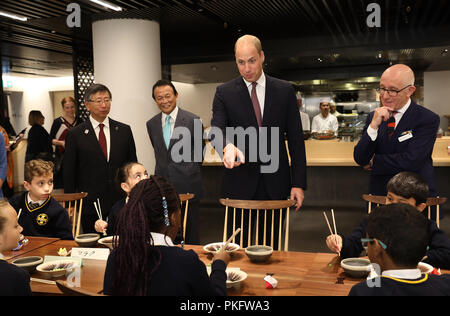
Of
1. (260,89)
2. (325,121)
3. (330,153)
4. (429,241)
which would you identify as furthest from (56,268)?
(325,121)

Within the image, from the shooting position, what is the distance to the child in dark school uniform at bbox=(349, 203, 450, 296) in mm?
1321

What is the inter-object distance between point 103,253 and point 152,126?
1672 millimetres

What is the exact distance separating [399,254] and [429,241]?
76 centimetres

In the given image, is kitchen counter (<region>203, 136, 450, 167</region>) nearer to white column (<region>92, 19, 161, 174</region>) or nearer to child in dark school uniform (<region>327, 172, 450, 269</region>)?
white column (<region>92, 19, 161, 174</region>)

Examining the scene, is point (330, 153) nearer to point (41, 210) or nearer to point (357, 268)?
point (41, 210)

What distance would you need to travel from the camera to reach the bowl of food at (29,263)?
6.59ft

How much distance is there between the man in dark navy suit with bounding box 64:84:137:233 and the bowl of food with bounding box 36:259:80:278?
1426 mm

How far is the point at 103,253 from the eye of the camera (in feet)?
7.34

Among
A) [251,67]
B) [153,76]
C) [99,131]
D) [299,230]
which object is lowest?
[299,230]

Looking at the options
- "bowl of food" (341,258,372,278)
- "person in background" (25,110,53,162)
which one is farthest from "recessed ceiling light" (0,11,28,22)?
"bowl of food" (341,258,372,278)
